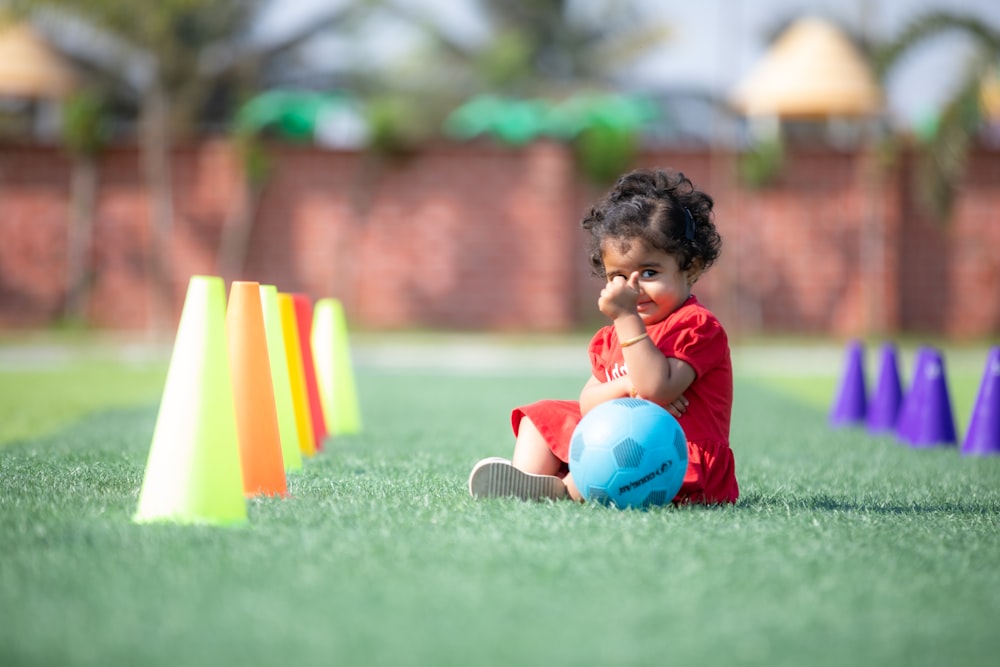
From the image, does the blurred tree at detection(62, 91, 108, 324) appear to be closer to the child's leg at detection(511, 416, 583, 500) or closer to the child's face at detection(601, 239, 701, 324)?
the child's leg at detection(511, 416, 583, 500)

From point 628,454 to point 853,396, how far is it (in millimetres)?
5477

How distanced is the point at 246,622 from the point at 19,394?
885 cm

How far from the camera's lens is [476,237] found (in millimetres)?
21078

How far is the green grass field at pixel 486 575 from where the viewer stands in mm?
2695

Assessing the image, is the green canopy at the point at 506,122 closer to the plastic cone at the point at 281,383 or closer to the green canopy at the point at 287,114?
the green canopy at the point at 287,114

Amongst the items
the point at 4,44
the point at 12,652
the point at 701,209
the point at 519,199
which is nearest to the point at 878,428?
the point at 701,209

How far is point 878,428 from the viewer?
28.4 ft

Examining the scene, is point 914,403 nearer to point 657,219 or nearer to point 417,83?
point 657,219

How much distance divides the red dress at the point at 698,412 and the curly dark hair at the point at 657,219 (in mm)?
220

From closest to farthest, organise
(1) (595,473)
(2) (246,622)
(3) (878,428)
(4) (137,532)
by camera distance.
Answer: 1. (2) (246,622)
2. (4) (137,532)
3. (1) (595,473)
4. (3) (878,428)

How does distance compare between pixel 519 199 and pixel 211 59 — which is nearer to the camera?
pixel 519 199

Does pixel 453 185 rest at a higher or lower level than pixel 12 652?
higher

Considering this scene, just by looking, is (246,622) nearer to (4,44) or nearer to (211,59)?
(4,44)

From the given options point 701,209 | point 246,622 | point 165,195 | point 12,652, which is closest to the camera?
point 12,652
